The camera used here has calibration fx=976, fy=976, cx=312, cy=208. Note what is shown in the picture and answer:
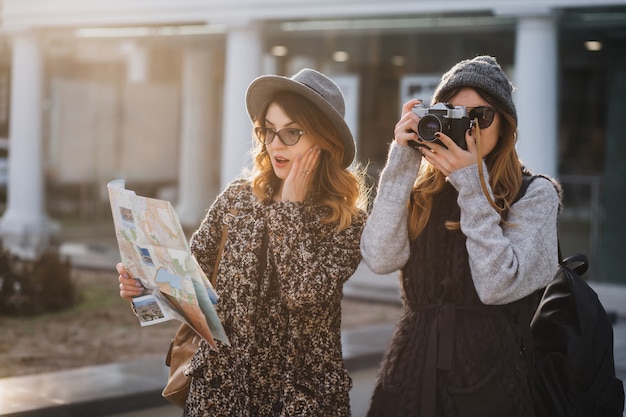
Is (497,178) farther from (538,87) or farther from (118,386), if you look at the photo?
(538,87)

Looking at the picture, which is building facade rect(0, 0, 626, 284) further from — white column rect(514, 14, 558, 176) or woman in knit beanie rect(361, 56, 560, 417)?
woman in knit beanie rect(361, 56, 560, 417)

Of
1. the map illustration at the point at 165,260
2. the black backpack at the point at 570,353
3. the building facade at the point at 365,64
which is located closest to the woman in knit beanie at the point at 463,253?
the black backpack at the point at 570,353

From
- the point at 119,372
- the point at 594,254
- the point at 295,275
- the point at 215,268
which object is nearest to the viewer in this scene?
the point at 295,275

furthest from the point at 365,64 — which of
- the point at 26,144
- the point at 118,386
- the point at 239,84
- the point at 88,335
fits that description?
the point at 118,386

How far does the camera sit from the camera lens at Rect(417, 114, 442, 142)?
276 cm

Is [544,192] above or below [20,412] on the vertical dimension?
above

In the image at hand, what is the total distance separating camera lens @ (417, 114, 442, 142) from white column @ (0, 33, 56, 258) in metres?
14.4

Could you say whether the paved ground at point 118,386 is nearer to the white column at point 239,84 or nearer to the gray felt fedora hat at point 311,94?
the gray felt fedora hat at point 311,94

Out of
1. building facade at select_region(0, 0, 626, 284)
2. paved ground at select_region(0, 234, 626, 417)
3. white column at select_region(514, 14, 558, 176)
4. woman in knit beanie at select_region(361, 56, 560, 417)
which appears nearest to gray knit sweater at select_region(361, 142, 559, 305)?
woman in knit beanie at select_region(361, 56, 560, 417)

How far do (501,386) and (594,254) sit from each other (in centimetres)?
998

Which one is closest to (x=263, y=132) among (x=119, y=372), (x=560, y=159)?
(x=119, y=372)

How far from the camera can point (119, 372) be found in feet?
23.0

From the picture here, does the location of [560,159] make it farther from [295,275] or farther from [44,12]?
[295,275]

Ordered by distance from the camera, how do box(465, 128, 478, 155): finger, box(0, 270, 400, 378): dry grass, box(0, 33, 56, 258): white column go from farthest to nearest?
box(0, 33, 56, 258): white column
box(0, 270, 400, 378): dry grass
box(465, 128, 478, 155): finger
